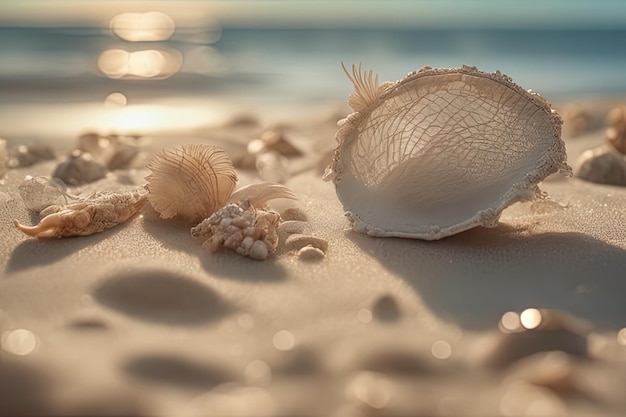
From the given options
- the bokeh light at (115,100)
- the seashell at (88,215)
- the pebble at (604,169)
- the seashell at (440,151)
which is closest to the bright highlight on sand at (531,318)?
the seashell at (440,151)

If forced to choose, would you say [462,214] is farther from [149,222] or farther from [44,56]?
[44,56]

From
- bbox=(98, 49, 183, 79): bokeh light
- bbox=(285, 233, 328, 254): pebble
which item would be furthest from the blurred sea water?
bbox=(285, 233, 328, 254): pebble

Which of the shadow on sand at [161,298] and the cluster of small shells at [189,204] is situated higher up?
the cluster of small shells at [189,204]

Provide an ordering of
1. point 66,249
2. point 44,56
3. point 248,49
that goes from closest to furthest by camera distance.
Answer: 1. point 66,249
2. point 44,56
3. point 248,49

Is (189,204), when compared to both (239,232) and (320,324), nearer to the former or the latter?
(239,232)

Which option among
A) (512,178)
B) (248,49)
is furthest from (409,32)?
(512,178)

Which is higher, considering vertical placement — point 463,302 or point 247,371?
point 463,302

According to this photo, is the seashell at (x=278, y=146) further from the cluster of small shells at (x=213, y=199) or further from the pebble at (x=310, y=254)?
the pebble at (x=310, y=254)
